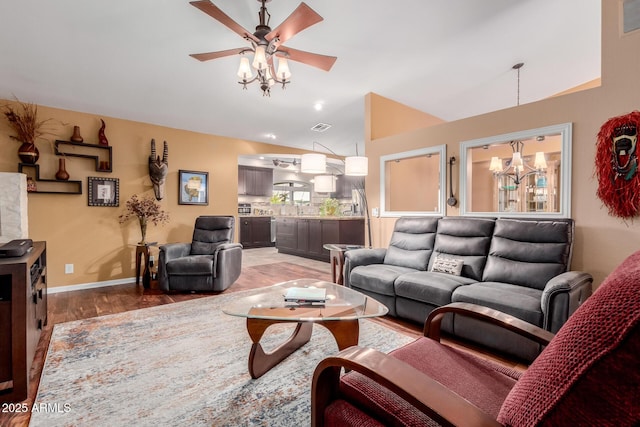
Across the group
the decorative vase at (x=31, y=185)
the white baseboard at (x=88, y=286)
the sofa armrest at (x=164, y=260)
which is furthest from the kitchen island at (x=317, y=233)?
the decorative vase at (x=31, y=185)

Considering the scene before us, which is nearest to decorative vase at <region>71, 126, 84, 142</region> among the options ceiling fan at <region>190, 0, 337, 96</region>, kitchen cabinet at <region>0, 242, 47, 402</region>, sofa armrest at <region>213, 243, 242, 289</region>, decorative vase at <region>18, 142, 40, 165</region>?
decorative vase at <region>18, 142, 40, 165</region>

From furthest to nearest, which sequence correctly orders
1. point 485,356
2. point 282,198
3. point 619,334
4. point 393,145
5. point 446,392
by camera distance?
point 282,198 < point 393,145 < point 485,356 < point 446,392 < point 619,334

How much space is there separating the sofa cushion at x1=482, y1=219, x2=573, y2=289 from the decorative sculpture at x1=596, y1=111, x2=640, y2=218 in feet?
1.11

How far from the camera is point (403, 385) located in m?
0.78

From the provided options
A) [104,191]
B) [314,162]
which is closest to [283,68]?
[314,162]

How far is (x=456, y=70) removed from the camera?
350 centimetres

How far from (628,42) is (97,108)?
5.77 metres

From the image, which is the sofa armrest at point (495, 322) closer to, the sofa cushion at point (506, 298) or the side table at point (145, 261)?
the sofa cushion at point (506, 298)

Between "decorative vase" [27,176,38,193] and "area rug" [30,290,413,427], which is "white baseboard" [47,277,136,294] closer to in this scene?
"decorative vase" [27,176,38,193]

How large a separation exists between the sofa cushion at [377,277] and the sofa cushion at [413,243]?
10 cm

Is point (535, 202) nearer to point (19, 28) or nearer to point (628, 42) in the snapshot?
point (628, 42)

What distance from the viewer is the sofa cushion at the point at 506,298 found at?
6.27 ft

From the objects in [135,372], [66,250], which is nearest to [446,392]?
[135,372]

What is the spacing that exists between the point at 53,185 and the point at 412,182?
5.15 m
